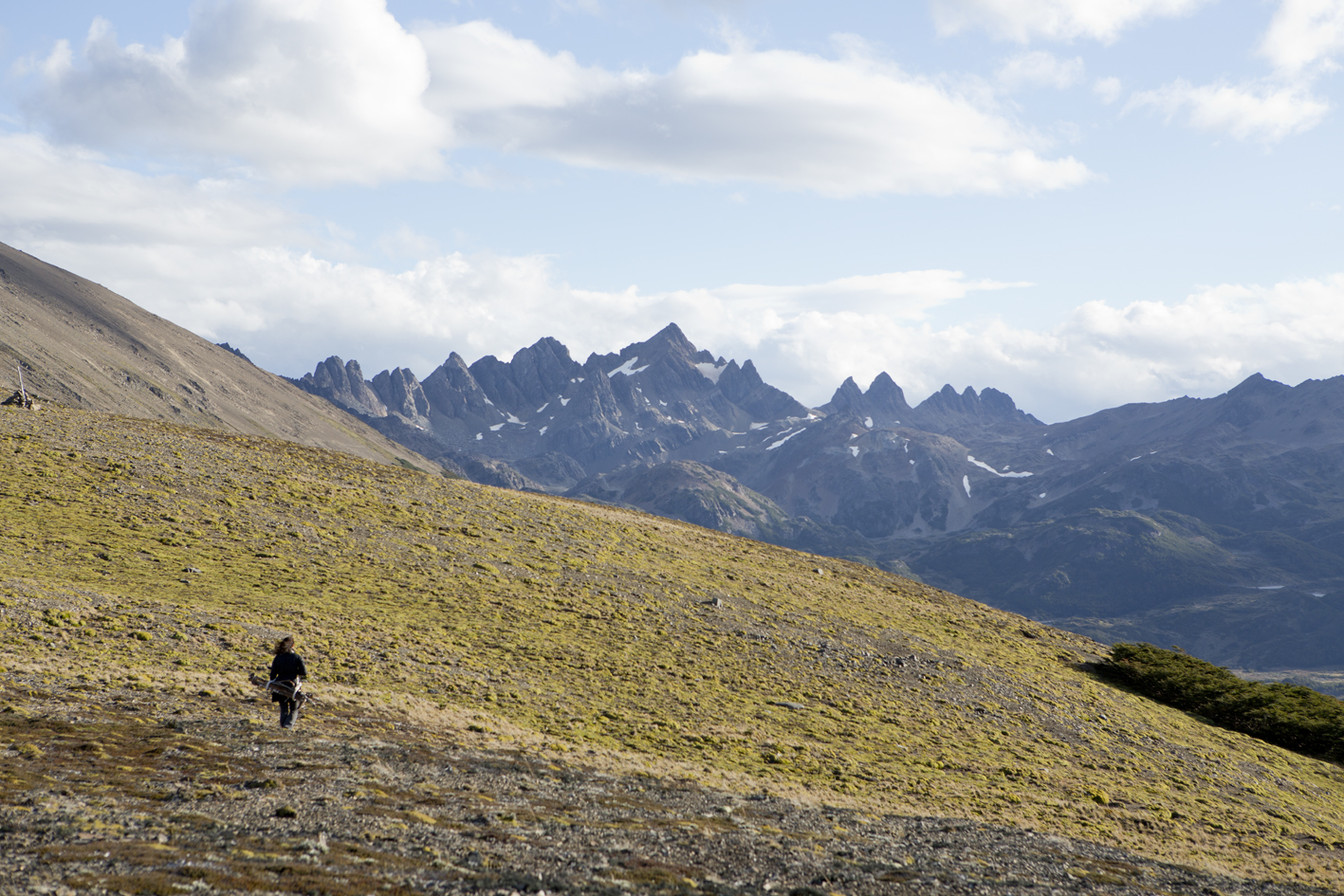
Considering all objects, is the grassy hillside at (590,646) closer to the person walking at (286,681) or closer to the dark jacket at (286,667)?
the person walking at (286,681)

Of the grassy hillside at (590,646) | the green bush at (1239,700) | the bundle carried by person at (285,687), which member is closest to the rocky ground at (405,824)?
the bundle carried by person at (285,687)

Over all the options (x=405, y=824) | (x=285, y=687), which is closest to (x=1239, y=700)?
(x=405, y=824)

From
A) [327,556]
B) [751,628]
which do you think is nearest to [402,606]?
[327,556]

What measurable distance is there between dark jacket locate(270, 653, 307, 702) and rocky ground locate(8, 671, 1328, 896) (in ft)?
4.59

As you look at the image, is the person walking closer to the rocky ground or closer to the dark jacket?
the dark jacket

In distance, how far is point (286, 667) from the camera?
2331cm

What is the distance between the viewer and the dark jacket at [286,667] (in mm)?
23297

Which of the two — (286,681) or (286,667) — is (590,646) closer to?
(286,681)

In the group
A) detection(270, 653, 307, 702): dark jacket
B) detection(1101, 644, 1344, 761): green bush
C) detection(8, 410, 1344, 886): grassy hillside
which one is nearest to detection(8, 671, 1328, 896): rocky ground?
detection(270, 653, 307, 702): dark jacket

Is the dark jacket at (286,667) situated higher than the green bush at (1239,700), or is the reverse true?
the green bush at (1239,700)

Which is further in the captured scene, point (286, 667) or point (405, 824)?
point (286, 667)

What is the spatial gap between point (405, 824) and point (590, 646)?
21698mm

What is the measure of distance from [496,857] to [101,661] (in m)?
17.9

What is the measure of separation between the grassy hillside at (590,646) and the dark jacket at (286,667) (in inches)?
131
